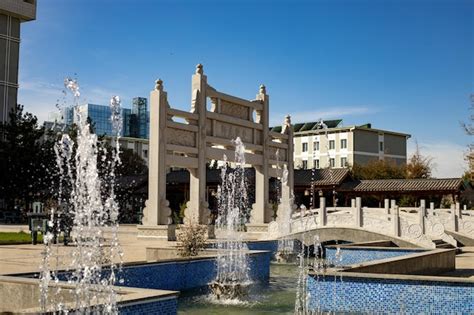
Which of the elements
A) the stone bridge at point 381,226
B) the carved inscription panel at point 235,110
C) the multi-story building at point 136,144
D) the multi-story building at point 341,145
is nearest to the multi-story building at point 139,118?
the multi-story building at point 136,144

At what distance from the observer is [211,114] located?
73.8 feet

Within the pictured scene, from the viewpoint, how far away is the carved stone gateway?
20.2m

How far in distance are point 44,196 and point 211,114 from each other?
57.8 ft

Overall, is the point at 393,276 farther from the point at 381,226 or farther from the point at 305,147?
the point at 305,147

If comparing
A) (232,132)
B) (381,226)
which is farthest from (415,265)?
(232,132)

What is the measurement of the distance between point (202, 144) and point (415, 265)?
452 inches

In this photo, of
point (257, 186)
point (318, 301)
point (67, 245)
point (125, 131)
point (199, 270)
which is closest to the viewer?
point (318, 301)

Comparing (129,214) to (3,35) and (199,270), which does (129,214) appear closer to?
(3,35)

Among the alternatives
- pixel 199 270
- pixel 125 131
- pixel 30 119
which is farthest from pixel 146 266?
pixel 125 131

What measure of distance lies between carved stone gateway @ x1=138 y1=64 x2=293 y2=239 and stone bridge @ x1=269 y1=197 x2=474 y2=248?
3.64 m

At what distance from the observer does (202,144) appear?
21.9 meters

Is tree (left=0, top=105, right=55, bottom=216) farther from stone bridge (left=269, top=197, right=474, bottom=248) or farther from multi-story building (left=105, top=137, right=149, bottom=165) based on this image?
multi-story building (left=105, top=137, right=149, bottom=165)

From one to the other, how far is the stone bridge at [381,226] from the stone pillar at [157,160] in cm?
441

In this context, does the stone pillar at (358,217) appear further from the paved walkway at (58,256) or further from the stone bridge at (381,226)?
the paved walkway at (58,256)
